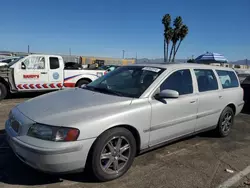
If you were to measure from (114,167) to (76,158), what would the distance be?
636 millimetres

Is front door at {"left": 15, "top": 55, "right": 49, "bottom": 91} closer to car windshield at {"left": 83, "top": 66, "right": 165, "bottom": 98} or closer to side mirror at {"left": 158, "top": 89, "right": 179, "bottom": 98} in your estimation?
car windshield at {"left": 83, "top": 66, "right": 165, "bottom": 98}

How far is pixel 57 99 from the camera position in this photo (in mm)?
3371

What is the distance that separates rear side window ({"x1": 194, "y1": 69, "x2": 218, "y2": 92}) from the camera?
4.30 m

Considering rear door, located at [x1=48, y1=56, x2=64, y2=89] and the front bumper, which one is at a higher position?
rear door, located at [x1=48, y1=56, x2=64, y2=89]

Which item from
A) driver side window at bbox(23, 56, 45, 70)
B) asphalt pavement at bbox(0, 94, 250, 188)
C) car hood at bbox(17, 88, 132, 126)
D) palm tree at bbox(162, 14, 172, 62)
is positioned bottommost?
asphalt pavement at bbox(0, 94, 250, 188)

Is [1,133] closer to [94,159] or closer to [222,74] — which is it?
[94,159]

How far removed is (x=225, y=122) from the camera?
495 cm

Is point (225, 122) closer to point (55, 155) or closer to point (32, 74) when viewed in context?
point (55, 155)

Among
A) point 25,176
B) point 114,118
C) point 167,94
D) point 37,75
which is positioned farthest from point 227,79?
point 37,75

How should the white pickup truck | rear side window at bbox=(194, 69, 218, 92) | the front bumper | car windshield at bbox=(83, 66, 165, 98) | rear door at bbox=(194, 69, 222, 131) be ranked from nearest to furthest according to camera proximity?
the front bumper < car windshield at bbox=(83, 66, 165, 98) < rear door at bbox=(194, 69, 222, 131) < rear side window at bbox=(194, 69, 218, 92) < the white pickup truck

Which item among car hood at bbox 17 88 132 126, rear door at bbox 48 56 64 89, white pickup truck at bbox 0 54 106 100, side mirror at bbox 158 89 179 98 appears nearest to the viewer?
car hood at bbox 17 88 132 126

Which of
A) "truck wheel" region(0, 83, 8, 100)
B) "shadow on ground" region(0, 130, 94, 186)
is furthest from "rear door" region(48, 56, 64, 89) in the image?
"shadow on ground" region(0, 130, 94, 186)

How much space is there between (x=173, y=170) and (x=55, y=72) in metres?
7.12

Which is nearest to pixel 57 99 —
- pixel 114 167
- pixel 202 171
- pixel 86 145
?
pixel 86 145
